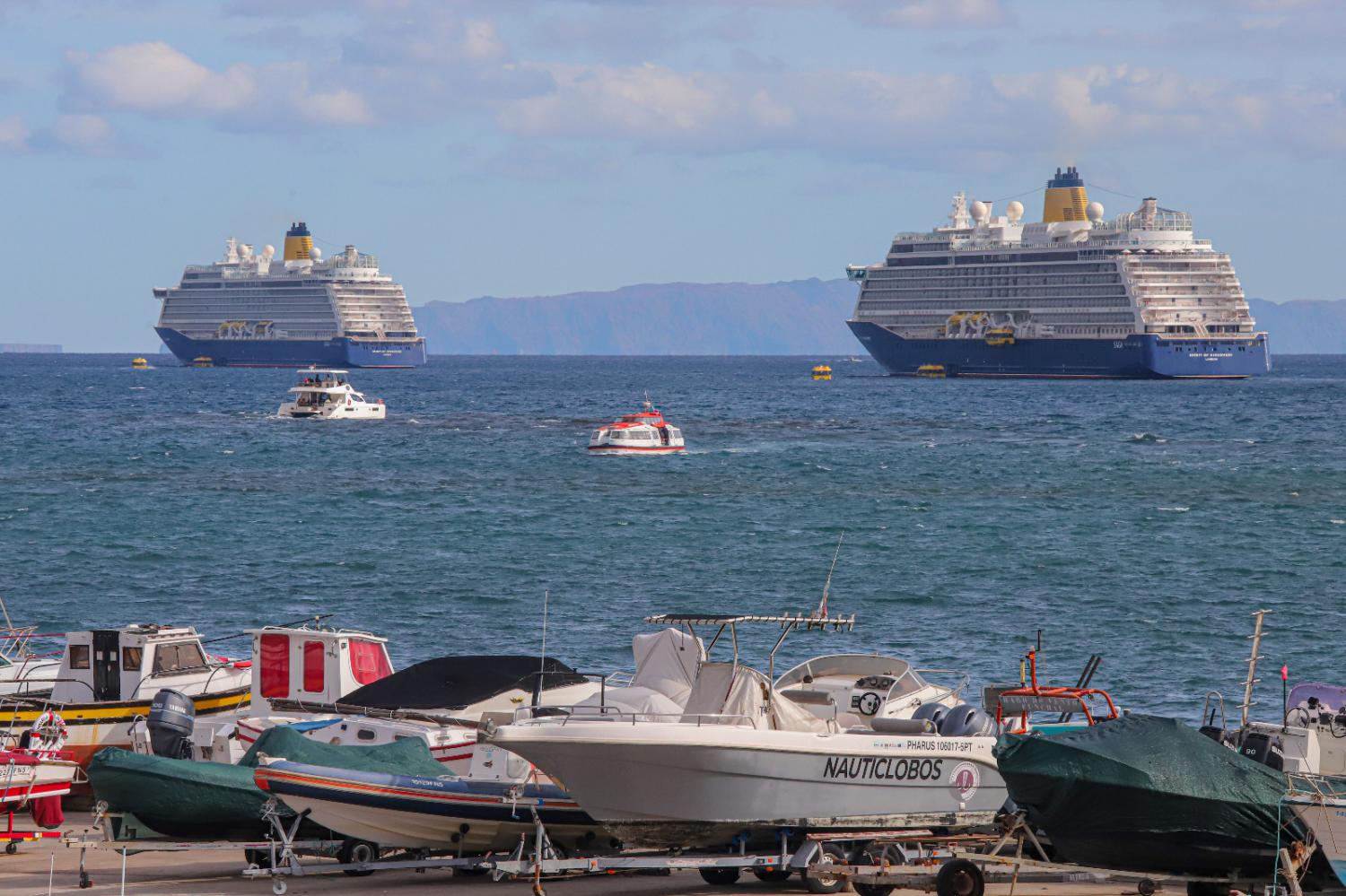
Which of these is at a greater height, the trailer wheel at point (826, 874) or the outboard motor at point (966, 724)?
the outboard motor at point (966, 724)

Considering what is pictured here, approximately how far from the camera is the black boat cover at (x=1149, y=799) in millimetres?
15414

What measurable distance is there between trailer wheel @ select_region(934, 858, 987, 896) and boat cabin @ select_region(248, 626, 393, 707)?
9.40 m

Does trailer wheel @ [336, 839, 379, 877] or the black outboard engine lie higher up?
the black outboard engine

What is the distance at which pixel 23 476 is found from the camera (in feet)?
231

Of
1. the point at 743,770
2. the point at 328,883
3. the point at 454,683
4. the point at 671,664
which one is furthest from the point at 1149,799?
the point at 454,683

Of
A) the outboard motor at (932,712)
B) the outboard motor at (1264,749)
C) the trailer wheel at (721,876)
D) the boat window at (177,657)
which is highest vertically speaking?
the outboard motor at (932,712)

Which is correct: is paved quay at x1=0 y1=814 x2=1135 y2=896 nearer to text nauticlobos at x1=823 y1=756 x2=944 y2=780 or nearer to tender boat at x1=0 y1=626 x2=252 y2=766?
text nauticlobos at x1=823 y1=756 x2=944 y2=780

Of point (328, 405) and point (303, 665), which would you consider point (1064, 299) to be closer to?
point (328, 405)

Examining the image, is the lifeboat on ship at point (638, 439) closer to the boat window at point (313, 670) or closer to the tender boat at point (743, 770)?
the boat window at point (313, 670)

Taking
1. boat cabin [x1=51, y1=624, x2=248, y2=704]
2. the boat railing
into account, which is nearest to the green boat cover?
the boat railing

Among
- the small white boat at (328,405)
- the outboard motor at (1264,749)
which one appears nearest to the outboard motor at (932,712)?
the outboard motor at (1264,749)

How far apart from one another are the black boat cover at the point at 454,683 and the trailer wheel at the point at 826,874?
5610 millimetres

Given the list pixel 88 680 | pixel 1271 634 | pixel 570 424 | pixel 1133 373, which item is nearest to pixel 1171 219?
pixel 1133 373

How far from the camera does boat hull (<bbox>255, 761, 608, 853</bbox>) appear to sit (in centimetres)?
1689
